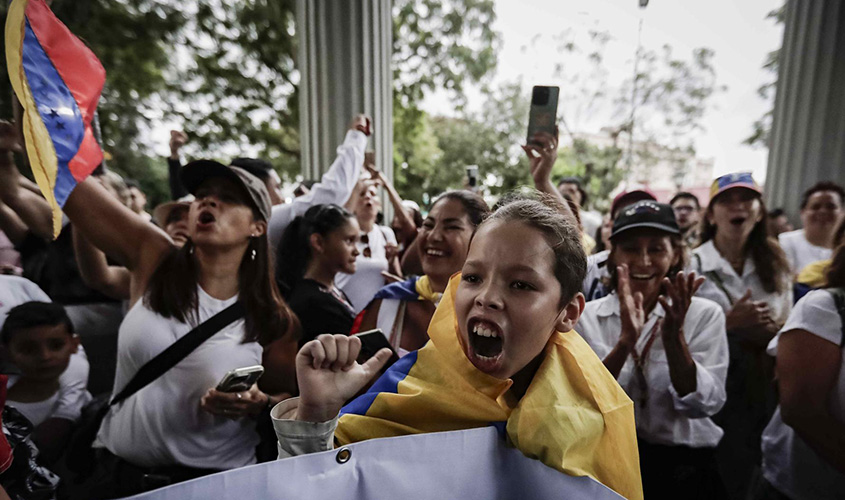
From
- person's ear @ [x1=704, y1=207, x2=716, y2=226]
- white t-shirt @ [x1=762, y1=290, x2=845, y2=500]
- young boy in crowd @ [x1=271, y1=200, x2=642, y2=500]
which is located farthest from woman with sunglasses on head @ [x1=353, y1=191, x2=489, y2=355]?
person's ear @ [x1=704, y1=207, x2=716, y2=226]

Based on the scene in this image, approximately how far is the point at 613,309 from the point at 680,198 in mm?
3198

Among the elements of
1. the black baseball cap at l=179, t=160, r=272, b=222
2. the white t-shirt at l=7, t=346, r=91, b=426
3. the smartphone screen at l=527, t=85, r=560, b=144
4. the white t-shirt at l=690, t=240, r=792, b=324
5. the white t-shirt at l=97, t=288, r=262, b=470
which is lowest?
the white t-shirt at l=7, t=346, r=91, b=426

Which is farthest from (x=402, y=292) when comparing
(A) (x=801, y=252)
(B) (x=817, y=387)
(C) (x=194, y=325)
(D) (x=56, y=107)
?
(A) (x=801, y=252)

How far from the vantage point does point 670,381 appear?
2043 mm

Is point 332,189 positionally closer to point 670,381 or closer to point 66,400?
point 66,400

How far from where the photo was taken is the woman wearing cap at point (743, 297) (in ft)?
8.85

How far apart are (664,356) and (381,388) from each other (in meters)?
1.45

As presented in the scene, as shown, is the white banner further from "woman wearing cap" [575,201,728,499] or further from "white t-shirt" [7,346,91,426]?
"white t-shirt" [7,346,91,426]

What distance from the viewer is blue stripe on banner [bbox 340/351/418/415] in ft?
3.85

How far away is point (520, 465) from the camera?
0.98 meters

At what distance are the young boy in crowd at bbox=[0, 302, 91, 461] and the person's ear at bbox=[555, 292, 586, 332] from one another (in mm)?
2268

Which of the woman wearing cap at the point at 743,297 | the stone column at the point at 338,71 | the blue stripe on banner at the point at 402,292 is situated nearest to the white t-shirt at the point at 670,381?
the woman wearing cap at the point at 743,297

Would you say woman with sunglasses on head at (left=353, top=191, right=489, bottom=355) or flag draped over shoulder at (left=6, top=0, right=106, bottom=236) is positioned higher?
flag draped over shoulder at (left=6, top=0, right=106, bottom=236)

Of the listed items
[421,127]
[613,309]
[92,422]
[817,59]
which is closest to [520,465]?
[613,309]
